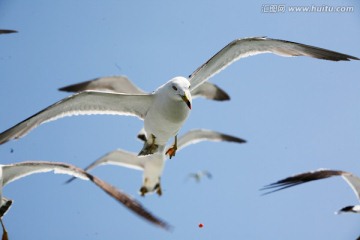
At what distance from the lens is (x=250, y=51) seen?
905 centimetres

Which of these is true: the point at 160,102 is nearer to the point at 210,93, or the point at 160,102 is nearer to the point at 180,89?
the point at 180,89

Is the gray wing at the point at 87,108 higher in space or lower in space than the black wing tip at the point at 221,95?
higher

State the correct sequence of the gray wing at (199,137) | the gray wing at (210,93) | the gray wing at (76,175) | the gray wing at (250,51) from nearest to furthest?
the gray wing at (76,175)
the gray wing at (250,51)
the gray wing at (210,93)
the gray wing at (199,137)

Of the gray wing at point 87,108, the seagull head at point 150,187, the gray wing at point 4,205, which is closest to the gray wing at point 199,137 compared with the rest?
the seagull head at point 150,187

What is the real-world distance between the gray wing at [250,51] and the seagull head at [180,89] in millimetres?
567

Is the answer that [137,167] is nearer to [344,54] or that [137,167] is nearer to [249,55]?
[249,55]

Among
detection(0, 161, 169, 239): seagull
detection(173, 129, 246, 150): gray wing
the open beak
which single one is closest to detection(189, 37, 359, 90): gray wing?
the open beak

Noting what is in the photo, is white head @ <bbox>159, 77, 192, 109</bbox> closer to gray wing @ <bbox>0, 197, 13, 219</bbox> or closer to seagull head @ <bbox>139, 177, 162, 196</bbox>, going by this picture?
gray wing @ <bbox>0, 197, 13, 219</bbox>

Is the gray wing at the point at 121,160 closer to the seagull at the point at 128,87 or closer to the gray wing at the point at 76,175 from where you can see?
the seagull at the point at 128,87

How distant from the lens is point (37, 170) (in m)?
9.29

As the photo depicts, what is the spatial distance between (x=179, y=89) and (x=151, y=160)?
5.71 m

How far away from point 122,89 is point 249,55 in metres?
5.22

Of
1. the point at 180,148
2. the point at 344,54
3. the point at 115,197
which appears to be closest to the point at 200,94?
the point at 180,148

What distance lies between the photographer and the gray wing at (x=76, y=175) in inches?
169
